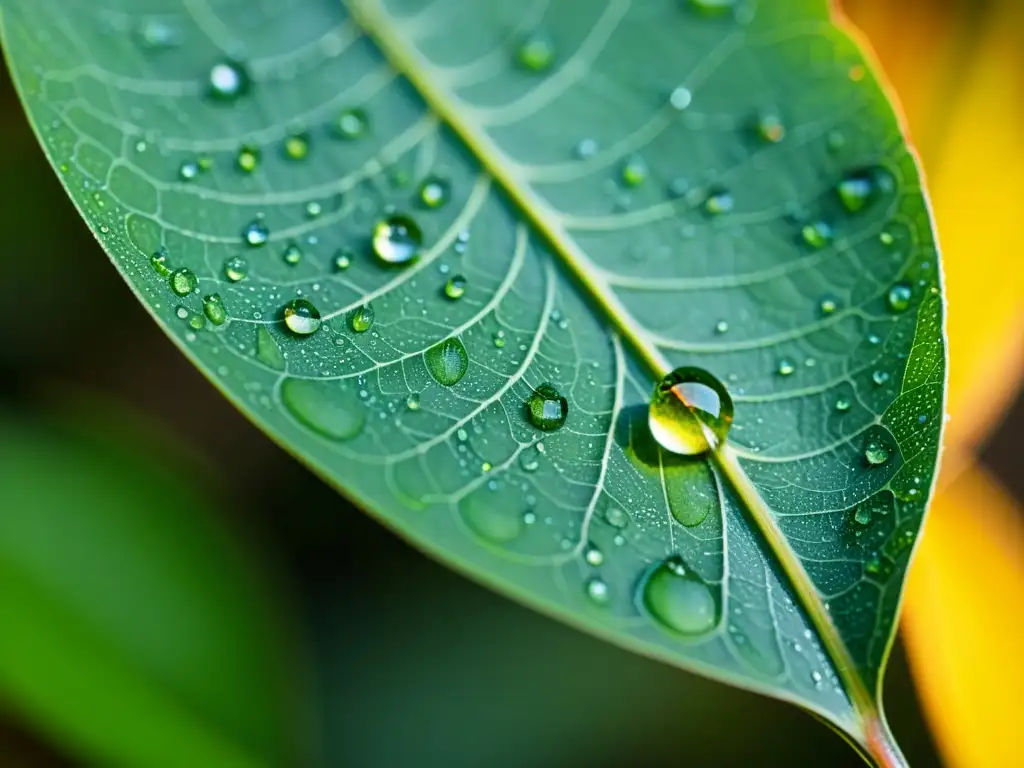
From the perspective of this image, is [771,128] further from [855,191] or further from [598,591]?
[598,591]

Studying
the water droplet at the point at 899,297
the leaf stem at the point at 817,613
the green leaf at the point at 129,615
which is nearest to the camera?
the leaf stem at the point at 817,613

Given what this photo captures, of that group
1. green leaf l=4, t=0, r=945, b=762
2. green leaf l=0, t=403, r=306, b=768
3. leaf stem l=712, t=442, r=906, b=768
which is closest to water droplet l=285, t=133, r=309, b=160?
green leaf l=4, t=0, r=945, b=762

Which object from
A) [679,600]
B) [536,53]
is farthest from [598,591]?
[536,53]

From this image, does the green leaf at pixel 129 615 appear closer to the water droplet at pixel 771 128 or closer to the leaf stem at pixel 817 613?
the leaf stem at pixel 817 613

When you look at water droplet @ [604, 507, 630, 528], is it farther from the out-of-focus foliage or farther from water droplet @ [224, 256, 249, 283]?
the out-of-focus foliage

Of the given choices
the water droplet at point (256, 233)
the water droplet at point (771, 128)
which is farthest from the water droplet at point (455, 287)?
the water droplet at point (771, 128)
